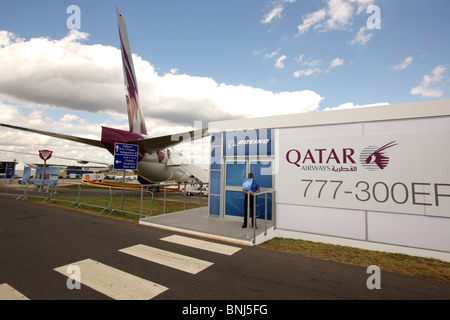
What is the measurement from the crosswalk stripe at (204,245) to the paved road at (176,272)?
1.0 inches

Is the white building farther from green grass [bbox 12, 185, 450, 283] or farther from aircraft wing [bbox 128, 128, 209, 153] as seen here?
aircraft wing [bbox 128, 128, 209, 153]

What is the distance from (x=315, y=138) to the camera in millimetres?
6902

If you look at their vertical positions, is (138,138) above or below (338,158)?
above

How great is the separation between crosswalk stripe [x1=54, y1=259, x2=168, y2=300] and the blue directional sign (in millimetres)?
5973

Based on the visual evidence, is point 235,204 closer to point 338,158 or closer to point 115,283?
point 338,158

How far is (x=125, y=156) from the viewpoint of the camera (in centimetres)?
1006

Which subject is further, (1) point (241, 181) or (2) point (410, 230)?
(1) point (241, 181)

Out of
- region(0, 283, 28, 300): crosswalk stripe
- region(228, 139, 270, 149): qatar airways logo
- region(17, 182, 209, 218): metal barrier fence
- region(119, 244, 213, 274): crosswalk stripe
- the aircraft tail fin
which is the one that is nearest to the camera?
region(0, 283, 28, 300): crosswalk stripe

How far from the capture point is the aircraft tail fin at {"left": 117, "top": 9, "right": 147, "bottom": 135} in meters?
14.6

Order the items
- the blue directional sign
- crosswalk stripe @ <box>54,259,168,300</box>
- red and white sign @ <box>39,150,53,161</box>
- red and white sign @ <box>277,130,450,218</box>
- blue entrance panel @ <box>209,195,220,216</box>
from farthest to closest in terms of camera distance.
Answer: red and white sign @ <box>39,150,53,161</box>, the blue directional sign, blue entrance panel @ <box>209,195,220,216</box>, red and white sign @ <box>277,130,450,218</box>, crosswalk stripe @ <box>54,259,168,300</box>

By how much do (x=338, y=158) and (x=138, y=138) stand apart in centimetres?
1127

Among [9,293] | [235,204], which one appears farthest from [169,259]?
[235,204]

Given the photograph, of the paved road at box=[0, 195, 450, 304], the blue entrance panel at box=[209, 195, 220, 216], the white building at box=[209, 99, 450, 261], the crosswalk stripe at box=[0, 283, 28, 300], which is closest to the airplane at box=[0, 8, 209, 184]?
the blue entrance panel at box=[209, 195, 220, 216]
